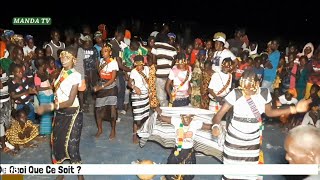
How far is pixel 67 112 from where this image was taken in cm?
476

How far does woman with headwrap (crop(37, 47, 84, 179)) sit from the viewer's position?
469 cm

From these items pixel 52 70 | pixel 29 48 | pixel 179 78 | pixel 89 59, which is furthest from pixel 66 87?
pixel 29 48

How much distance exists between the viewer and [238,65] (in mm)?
7465

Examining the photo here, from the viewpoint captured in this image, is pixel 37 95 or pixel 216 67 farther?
pixel 216 67

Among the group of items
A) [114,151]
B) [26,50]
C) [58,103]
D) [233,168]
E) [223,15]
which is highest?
[223,15]

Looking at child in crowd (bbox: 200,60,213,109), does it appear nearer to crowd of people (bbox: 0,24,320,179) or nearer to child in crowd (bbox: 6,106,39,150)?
crowd of people (bbox: 0,24,320,179)

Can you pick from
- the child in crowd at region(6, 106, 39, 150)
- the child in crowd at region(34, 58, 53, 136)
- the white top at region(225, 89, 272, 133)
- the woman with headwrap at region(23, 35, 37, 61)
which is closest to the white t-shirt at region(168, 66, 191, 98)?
the white top at region(225, 89, 272, 133)

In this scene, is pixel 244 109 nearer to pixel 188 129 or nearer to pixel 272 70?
pixel 188 129

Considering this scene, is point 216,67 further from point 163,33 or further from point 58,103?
point 58,103

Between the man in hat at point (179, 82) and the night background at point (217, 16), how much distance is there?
10.1m

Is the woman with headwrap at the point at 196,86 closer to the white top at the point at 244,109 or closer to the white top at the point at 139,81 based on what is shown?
the white top at the point at 139,81

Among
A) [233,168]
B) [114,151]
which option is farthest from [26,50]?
[233,168]

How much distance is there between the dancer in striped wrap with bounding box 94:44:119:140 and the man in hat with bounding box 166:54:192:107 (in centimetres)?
95

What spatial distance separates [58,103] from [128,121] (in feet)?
9.89
